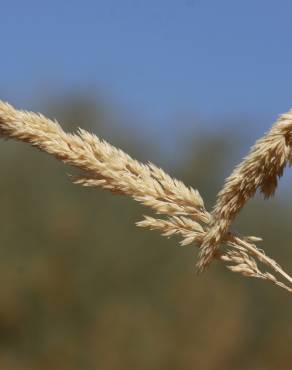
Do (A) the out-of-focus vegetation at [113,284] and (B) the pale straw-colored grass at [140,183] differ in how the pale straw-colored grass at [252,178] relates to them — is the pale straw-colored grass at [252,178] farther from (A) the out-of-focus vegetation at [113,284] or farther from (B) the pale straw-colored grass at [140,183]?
(A) the out-of-focus vegetation at [113,284]

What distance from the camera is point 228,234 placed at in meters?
1.15

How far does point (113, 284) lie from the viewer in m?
13.9

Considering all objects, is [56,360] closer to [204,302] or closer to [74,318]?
[74,318]

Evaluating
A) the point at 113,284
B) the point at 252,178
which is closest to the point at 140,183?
the point at 252,178

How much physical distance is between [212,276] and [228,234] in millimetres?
12530

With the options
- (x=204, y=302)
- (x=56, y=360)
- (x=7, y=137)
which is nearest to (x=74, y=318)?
(x=56, y=360)

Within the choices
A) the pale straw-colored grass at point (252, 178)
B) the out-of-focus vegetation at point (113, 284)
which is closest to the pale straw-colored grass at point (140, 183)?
the pale straw-colored grass at point (252, 178)

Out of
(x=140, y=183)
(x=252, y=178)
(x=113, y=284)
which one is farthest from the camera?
(x=113, y=284)

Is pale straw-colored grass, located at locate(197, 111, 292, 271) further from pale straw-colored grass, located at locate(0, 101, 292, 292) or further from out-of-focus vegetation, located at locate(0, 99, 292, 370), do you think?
out-of-focus vegetation, located at locate(0, 99, 292, 370)

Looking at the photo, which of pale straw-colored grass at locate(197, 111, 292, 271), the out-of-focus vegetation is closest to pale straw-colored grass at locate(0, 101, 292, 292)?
pale straw-colored grass at locate(197, 111, 292, 271)

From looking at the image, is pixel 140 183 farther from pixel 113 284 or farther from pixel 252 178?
pixel 113 284

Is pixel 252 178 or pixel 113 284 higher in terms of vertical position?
pixel 252 178

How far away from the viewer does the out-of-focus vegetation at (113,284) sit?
522 inches

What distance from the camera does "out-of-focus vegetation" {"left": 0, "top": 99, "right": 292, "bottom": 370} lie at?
1325 cm
